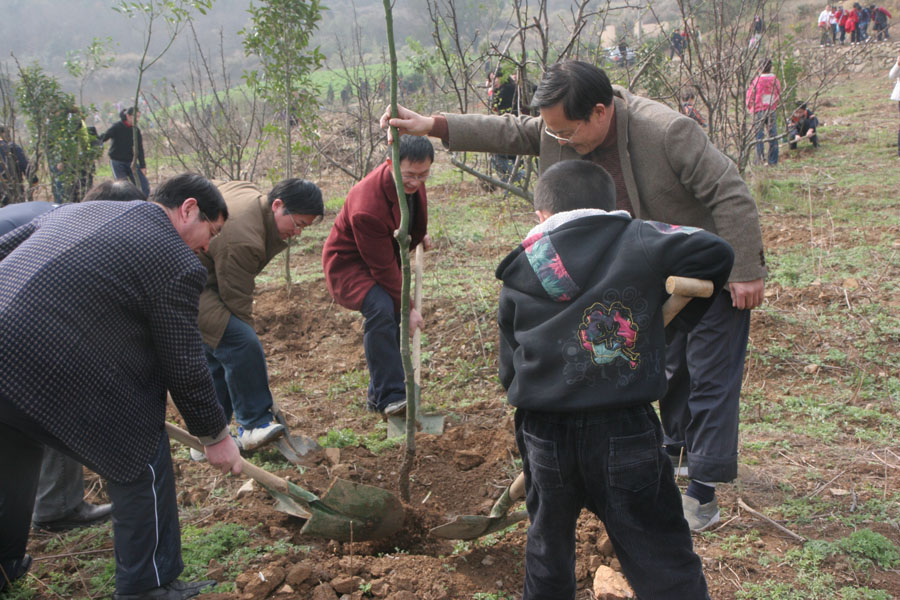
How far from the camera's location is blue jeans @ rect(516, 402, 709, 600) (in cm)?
175

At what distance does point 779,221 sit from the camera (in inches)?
274

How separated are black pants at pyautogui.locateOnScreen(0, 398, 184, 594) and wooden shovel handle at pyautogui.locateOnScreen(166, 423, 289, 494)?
0.54 ft

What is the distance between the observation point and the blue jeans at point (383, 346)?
388cm

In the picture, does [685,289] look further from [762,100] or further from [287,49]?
[762,100]

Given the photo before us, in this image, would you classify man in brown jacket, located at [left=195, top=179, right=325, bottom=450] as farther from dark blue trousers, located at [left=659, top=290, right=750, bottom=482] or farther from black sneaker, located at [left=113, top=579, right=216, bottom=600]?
dark blue trousers, located at [left=659, top=290, right=750, bottom=482]

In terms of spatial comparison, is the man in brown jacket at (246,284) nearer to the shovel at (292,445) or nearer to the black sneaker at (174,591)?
the shovel at (292,445)

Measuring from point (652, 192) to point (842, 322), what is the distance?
9.23 feet

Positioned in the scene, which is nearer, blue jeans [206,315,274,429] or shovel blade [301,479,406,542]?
shovel blade [301,479,406,542]

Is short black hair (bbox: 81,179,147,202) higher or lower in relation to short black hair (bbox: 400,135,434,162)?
lower

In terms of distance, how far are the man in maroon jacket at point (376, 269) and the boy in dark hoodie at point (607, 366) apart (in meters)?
1.96

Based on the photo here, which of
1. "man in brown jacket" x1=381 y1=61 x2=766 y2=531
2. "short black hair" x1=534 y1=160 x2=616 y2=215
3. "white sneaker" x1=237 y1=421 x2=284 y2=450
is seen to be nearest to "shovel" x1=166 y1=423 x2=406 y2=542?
"white sneaker" x1=237 y1=421 x2=284 y2=450

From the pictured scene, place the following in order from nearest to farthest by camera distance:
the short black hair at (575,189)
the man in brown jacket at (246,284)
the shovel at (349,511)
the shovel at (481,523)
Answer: the short black hair at (575,189)
the shovel at (481,523)
the shovel at (349,511)
the man in brown jacket at (246,284)

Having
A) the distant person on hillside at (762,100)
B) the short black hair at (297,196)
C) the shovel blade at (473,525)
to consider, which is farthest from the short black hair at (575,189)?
the distant person on hillside at (762,100)

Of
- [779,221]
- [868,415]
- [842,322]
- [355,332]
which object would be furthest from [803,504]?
[779,221]
